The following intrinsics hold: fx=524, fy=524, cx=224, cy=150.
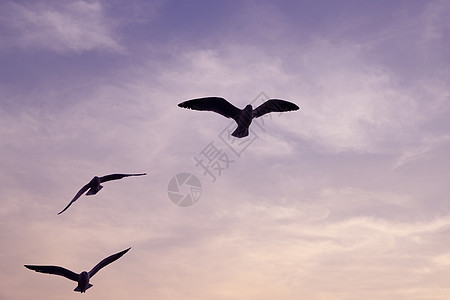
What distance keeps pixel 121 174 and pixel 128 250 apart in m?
5.09

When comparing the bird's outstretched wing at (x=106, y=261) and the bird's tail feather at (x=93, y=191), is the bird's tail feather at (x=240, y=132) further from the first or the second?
the bird's outstretched wing at (x=106, y=261)

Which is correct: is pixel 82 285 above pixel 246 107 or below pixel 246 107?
below

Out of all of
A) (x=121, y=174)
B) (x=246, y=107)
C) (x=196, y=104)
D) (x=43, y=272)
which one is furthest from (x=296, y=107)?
(x=43, y=272)

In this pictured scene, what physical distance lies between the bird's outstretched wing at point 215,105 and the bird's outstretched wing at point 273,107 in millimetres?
1645

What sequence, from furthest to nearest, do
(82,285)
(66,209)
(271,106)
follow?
(271,106) < (82,285) < (66,209)

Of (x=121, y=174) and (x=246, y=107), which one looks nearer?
(x=246, y=107)

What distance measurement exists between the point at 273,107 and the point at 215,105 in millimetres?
4028

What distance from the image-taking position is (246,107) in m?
32.2

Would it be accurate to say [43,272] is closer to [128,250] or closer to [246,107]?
[128,250]

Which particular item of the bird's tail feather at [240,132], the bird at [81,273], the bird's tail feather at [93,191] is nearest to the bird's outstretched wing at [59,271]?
the bird at [81,273]

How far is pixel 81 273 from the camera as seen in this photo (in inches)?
1256

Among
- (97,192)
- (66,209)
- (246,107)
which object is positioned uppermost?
(246,107)

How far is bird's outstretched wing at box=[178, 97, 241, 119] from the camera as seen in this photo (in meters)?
32.2

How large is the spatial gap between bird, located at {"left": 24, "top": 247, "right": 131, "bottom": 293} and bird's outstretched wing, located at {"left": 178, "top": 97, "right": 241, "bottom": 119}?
9805mm
